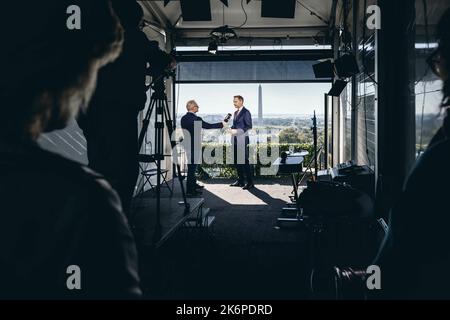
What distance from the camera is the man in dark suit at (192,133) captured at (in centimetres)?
750

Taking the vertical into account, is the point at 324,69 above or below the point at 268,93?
below

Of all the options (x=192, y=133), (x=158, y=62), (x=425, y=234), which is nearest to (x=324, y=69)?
(x=158, y=62)

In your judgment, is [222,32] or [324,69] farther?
[222,32]

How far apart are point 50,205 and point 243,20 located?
901 cm

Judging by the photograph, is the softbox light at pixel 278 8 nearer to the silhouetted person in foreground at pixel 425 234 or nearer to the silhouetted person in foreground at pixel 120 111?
the silhouetted person in foreground at pixel 120 111

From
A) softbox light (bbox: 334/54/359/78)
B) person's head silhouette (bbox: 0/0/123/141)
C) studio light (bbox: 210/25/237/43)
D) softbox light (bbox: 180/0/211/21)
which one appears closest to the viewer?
person's head silhouette (bbox: 0/0/123/141)

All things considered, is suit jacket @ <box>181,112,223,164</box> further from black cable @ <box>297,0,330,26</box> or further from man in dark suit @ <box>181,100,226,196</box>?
black cable @ <box>297,0,330,26</box>

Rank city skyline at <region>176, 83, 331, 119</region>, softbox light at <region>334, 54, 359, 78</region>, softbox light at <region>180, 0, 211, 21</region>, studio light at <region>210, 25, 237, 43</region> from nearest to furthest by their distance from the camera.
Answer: softbox light at <region>334, 54, 359, 78</region>, softbox light at <region>180, 0, 211, 21</region>, studio light at <region>210, 25, 237, 43</region>, city skyline at <region>176, 83, 331, 119</region>

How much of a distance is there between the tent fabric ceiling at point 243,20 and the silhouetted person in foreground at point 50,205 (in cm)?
731

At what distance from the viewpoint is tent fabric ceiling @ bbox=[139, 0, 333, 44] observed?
8.12 meters

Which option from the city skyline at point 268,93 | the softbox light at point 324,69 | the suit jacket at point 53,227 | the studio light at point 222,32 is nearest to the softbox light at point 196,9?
the studio light at point 222,32

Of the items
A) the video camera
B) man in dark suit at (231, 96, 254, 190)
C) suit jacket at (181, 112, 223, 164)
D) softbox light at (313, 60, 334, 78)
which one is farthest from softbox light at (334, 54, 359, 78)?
man in dark suit at (231, 96, 254, 190)

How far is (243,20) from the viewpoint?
9172 millimetres

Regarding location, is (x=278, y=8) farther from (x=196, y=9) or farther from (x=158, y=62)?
(x=158, y=62)
